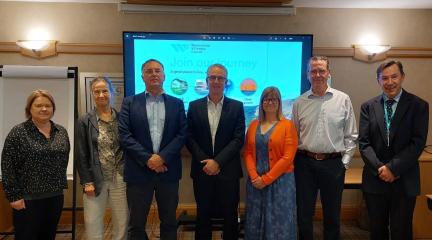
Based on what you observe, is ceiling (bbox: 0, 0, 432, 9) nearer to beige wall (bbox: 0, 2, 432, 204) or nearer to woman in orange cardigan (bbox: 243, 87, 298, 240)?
beige wall (bbox: 0, 2, 432, 204)

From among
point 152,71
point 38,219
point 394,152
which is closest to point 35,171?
point 38,219

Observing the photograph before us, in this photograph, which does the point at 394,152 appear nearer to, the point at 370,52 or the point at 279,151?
the point at 279,151

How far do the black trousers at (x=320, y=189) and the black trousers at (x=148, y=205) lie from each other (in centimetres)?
90

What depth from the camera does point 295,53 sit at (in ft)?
11.9

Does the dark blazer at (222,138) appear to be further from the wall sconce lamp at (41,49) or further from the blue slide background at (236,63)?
the wall sconce lamp at (41,49)

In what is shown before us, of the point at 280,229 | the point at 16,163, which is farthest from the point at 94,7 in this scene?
the point at 280,229

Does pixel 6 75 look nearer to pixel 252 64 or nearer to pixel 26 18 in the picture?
pixel 26 18

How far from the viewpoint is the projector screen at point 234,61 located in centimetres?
358

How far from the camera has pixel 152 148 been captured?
8.50 feet

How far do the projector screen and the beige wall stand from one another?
23cm

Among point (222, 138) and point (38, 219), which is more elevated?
point (222, 138)

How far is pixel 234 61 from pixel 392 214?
1.93 m

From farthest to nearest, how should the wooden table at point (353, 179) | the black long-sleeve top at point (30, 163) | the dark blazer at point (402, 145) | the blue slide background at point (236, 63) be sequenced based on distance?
the blue slide background at point (236, 63) < the wooden table at point (353, 179) < the dark blazer at point (402, 145) < the black long-sleeve top at point (30, 163)

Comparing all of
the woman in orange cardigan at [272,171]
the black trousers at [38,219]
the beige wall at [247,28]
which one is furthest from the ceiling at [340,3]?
the black trousers at [38,219]
